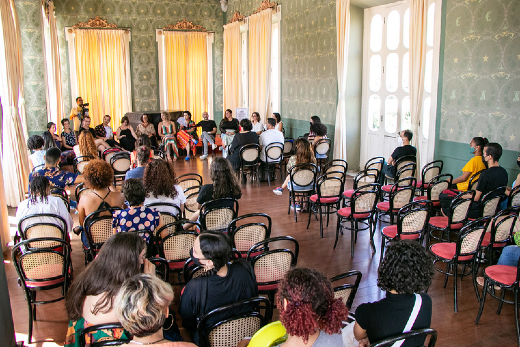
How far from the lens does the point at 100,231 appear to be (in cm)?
387

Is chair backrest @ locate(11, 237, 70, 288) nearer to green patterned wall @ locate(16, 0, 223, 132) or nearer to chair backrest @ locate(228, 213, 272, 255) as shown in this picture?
chair backrest @ locate(228, 213, 272, 255)

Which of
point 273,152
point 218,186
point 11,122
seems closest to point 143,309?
point 218,186

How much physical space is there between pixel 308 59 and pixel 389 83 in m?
2.25

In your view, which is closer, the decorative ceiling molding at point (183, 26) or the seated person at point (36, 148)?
the seated person at point (36, 148)

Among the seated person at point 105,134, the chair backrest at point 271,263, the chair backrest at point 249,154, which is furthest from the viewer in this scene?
the seated person at point 105,134

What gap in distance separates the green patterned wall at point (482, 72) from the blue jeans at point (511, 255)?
226cm

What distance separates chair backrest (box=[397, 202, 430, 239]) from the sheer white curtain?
4767 mm

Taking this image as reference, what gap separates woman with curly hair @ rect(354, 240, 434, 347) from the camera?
215 cm

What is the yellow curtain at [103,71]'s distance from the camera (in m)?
12.7

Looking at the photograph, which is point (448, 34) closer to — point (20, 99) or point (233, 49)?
point (20, 99)

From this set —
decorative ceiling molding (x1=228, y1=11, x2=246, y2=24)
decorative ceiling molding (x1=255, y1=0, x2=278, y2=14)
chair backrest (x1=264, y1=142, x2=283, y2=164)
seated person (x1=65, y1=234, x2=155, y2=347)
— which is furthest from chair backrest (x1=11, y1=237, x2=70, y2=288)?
decorative ceiling molding (x1=228, y1=11, x2=246, y2=24)

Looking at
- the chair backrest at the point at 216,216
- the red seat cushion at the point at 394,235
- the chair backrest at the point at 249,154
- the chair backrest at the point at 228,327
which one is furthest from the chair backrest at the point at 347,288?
the chair backrest at the point at 249,154

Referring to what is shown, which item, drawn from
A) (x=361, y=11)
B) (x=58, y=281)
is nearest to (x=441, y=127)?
(x=361, y=11)

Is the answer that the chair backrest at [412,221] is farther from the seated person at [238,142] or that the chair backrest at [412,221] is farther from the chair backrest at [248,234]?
the seated person at [238,142]
